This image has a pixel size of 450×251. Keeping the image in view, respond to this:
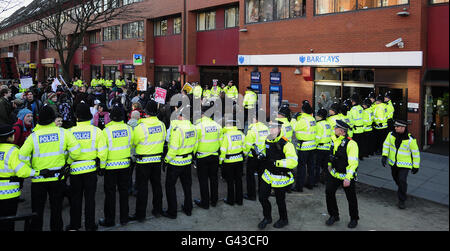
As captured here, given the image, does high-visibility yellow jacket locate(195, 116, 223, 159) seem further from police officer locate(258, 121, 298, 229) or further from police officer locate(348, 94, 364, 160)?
police officer locate(348, 94, 364, 160)

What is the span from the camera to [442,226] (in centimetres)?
654

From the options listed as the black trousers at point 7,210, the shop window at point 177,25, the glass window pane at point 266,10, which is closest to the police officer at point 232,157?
the black trousers at point 7,210

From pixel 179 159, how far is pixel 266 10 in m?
14.5

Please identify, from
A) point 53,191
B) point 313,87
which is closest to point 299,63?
point 313,87

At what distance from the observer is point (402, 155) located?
7.48m

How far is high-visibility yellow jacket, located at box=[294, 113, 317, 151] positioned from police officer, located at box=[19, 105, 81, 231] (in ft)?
16.4

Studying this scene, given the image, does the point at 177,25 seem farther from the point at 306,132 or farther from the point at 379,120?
the point at 306,132

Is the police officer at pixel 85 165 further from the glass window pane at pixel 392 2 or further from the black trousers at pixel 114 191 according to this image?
the glass window pane at pixel 392 2

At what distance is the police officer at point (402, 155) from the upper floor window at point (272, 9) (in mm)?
11292

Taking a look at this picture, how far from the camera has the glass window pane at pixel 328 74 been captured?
16188 mm

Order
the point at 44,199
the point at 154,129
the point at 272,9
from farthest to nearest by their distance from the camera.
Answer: the point at 272,9
the point at 154,129
the point at 44,199

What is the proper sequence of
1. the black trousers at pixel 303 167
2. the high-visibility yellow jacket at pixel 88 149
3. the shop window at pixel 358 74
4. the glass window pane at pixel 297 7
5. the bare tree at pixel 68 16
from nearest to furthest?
the high-visibility yellow jacket at pixel 88 149 → the black trousers at pixel 303 167 → the shop window at pixel 358 74 → the glass window pane at pixel 297 7 → the bare tree at pixel 68 16

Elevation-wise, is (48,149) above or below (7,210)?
above

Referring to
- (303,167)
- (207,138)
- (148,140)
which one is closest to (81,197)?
(148,140)
